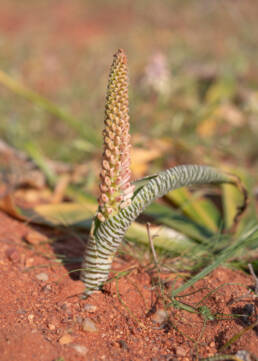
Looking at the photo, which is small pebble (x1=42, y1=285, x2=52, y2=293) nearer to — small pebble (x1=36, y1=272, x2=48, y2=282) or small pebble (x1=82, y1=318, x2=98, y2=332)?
small pebble (x1=36, y1=272, x2=48, y2=282)

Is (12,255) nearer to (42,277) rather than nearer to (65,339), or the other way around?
(42,277)

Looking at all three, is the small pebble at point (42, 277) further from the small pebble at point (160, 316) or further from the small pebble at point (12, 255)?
the small pebble at point (160, 316)

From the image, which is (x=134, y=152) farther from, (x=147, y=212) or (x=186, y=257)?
(x=186, y=257)

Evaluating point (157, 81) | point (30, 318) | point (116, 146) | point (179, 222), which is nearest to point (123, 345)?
point (30, 318)

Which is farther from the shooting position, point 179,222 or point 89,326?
point 179,222

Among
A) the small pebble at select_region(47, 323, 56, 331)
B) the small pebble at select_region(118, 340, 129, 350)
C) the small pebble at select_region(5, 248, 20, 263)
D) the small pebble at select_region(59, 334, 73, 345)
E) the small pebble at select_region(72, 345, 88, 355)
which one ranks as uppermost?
the small pebble at select_region(118, 340, 129, 350)

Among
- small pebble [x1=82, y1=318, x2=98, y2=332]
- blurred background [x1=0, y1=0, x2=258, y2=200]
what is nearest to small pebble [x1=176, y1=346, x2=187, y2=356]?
small pebble [x1=82, y1=318, x2=98, y2=332]
